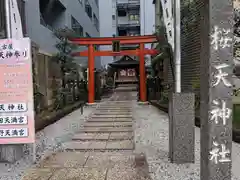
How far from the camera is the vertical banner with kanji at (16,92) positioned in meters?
4.60

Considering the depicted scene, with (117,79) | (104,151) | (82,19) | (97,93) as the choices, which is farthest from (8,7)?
(117,79)

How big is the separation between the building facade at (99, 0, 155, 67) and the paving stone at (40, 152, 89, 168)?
102 ft

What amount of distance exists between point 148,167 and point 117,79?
1051 inches

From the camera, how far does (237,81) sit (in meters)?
8.21

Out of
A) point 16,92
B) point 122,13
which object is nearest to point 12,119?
point 16,92

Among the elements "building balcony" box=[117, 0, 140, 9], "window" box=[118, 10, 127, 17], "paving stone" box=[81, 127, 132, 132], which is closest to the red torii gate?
"paving stone" box=[81, 127, 132, 132]

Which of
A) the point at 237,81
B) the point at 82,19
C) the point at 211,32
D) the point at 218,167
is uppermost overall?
the point at 82,19

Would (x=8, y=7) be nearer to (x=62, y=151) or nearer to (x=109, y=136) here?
(x=62, y=151)

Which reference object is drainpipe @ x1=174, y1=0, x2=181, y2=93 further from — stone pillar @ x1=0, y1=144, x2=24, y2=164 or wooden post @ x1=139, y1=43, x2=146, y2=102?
wooden post @ x1=139, y1=43, x2=146, y2=102

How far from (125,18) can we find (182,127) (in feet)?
118

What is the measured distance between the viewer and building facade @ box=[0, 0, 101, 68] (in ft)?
38.2

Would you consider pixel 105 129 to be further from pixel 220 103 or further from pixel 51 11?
pixel 51 11

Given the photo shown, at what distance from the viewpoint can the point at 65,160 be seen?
482 centimetres

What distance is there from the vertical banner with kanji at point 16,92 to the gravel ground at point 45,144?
0.41 m
